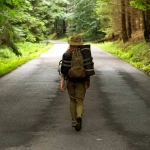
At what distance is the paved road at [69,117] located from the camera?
6469mm

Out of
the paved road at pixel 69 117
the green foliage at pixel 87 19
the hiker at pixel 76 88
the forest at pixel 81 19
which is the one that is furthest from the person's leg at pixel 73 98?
the green foliage at pixel 87 19

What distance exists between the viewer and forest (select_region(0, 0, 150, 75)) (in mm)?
20875

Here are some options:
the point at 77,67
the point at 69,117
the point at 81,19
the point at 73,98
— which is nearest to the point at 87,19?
the point at 81,19

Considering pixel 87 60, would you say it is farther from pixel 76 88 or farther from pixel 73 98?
pixel 73 98

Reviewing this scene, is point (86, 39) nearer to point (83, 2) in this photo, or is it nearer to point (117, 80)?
point (83, 2)

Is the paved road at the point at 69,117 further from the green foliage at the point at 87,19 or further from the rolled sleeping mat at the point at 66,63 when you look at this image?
the green foliage at the point at 87,19

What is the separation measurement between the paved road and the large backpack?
113cm

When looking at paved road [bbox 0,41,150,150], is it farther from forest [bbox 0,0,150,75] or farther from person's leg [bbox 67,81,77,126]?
forest [bbox 0,0,150,75]

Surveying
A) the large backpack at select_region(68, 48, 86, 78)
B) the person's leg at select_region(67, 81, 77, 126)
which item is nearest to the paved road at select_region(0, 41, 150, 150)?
the person's leg at select_region(67, 81, 77, 126)

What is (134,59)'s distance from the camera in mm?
24078

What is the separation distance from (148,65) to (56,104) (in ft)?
35.9

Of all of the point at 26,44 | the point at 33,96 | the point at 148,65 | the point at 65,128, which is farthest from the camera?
the point at 26,44

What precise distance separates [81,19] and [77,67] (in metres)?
56.6

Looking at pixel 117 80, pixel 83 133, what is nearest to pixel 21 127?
pixel 83 133
